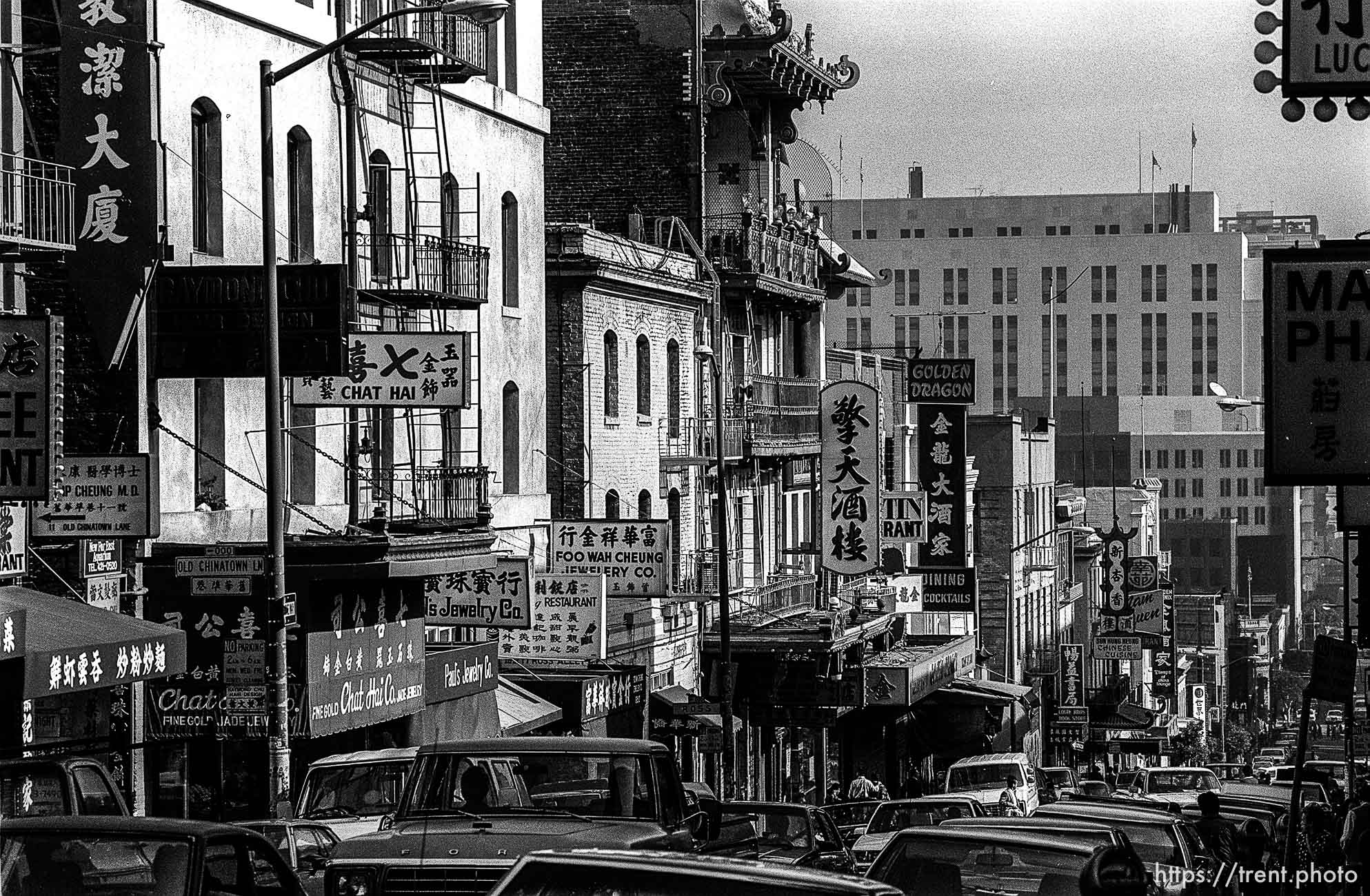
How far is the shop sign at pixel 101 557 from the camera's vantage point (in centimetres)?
2544

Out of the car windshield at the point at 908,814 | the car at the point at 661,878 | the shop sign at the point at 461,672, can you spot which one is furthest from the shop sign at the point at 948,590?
the car at the point at 661,878

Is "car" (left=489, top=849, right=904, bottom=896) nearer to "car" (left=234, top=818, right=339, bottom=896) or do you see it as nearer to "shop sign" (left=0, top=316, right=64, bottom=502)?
"car" (left=234, top=818, right=339, bottom=896)

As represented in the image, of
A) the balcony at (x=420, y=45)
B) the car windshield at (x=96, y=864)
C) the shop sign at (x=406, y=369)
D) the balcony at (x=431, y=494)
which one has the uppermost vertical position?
the balcony at (x=420, y=45)

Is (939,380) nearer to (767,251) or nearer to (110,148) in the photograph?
(767,251)

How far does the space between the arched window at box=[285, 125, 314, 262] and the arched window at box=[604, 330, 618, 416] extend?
1244 centimetres

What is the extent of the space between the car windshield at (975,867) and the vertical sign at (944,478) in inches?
2009

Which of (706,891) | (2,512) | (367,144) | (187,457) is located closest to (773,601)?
(367,144)

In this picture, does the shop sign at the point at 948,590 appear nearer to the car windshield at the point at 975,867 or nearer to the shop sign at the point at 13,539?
the shop sign at the point at 13,539

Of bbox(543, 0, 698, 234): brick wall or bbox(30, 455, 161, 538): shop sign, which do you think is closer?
bbox(30, 455, 161, 538): shop sign

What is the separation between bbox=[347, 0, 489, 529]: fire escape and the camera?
31906 mm

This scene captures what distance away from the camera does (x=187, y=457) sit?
27609 millimetres

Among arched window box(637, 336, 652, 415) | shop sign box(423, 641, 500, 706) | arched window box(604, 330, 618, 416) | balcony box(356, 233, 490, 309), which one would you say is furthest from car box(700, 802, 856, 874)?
arched window box(637, 336, 652, 415)

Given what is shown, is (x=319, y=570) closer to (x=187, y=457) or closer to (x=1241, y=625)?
(x=187, y=457)

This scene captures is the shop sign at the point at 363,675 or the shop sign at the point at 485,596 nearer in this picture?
the shop sign at the point at 363,675
